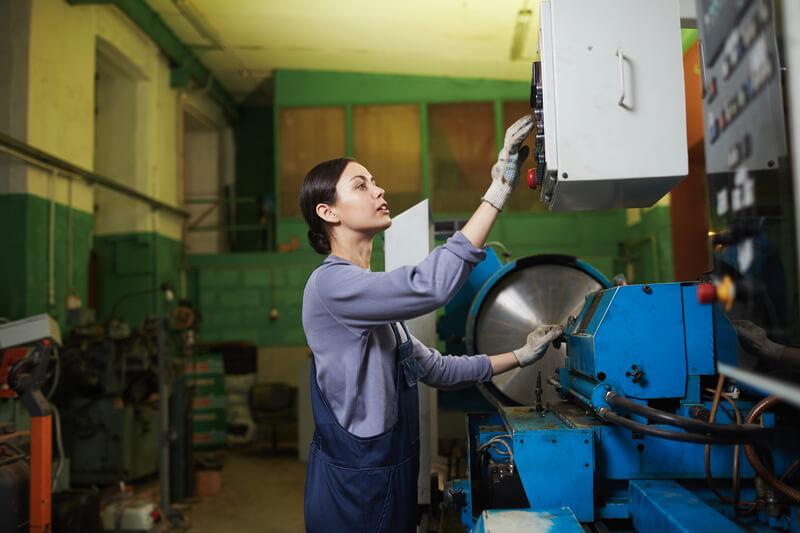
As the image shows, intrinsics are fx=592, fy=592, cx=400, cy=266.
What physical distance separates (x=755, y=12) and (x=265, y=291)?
582 centimetres

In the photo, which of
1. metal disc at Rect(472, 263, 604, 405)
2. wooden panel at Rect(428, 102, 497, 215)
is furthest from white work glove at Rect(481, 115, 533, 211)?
wooden panel at Rect(428, 102, 497, 215)

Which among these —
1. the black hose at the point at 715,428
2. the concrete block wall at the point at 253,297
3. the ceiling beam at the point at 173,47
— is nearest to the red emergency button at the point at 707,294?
the black hose at the point at 715,428

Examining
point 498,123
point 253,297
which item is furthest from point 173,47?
point 498,123

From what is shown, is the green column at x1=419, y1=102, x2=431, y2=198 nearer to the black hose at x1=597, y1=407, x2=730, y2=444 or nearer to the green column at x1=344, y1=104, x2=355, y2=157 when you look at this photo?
the green column at x1=344, y1=104, x2=355, y2=157

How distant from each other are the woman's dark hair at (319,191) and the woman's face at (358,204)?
16mm

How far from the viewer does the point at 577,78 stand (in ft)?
4.02

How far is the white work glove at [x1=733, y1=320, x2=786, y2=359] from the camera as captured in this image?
0.64 meters

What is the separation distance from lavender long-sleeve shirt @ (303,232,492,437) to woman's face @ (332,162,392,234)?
112mm

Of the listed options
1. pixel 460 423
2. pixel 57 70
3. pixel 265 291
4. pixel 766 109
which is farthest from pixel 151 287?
pixel 766 109

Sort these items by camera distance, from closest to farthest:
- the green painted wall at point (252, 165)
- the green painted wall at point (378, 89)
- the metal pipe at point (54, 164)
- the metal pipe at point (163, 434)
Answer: the metal pipe at point (163, 434)
the metal pipe at point (54, 164)
the green painted wall at point (378, 89)
the green painted wall at point (252, 165)

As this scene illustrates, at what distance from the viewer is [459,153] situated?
625cm

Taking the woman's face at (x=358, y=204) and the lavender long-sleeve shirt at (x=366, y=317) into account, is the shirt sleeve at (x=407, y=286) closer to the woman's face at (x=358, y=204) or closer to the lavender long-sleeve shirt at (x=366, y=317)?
the lavender long-sleeve shirt at (x=366, y=317)

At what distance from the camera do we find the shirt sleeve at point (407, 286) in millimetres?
1050

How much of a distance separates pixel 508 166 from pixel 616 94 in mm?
270
